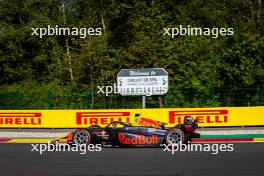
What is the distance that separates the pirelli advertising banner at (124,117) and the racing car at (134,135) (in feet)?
25.4

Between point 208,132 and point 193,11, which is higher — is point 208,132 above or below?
below

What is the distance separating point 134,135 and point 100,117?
27.6 ft

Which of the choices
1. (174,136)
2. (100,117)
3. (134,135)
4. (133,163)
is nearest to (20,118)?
(100,117)

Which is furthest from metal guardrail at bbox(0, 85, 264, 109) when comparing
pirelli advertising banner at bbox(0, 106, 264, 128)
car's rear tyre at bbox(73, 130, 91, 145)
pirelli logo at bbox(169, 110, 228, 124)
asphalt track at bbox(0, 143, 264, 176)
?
car's rear tyre at bbox(73, 130, 91, 145)

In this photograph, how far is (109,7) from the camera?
40281mm

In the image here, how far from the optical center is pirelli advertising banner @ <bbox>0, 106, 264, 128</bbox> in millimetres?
22562

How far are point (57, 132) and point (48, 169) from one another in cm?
1178

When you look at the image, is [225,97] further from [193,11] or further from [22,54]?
[22,54]

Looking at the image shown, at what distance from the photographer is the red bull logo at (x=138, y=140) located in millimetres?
14672

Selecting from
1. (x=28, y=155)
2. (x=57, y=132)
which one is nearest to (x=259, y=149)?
(x=28, y=155)

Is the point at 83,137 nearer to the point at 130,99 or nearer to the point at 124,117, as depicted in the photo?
the point at 124,117

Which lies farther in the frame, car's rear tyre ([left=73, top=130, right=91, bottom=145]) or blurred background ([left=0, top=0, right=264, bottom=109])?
blurred background ([left=0, top=0, right=264, bottom=109])

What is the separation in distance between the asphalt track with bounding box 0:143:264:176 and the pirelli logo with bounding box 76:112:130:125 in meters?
8.12

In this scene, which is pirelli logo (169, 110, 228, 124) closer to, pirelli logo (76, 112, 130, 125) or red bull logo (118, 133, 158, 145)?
pirelli logo (76, 112, 130, 125)
